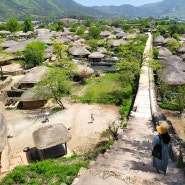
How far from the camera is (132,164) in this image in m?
9.68

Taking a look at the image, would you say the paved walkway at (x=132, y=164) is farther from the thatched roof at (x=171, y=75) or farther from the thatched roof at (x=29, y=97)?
the thatched roof at (x=171, y=75)

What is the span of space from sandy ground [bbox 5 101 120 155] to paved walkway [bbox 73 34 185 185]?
10.9ft

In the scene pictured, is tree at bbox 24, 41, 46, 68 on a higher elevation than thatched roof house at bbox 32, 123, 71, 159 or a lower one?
higher

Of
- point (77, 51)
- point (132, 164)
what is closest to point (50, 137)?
point (132, 164)

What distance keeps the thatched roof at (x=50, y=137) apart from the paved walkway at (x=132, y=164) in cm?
382

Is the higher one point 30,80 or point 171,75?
point 171,75

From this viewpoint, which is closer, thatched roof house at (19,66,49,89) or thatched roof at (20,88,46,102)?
thatched roof at (20,88,46,102)

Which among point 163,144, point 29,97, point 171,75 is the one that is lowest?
point 29,97

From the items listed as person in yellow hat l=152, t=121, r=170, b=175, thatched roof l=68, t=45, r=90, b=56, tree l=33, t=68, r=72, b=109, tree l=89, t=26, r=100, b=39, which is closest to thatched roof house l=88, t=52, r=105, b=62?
thatched roof l=68, t=45, r=90, b=56

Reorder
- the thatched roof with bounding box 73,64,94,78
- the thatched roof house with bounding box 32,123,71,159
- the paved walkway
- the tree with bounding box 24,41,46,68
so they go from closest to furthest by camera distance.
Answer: the paved walkway → the thatched roof house with bounding box 32,123,71,159 → the thatched roof with bounding box 73,64,94,78 → the tree with bounding box 24,41,46,68

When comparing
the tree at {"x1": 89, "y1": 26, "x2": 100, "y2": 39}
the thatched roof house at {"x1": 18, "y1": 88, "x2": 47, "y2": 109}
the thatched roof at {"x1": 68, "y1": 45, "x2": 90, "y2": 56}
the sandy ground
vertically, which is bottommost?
the sandy ground

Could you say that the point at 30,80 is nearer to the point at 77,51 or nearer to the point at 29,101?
the point at 29,101

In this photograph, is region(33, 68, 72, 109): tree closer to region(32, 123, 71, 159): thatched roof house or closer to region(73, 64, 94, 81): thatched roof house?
region(73, 64, 94, 81): thatched roof house

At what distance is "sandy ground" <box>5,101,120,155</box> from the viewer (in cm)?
1803
